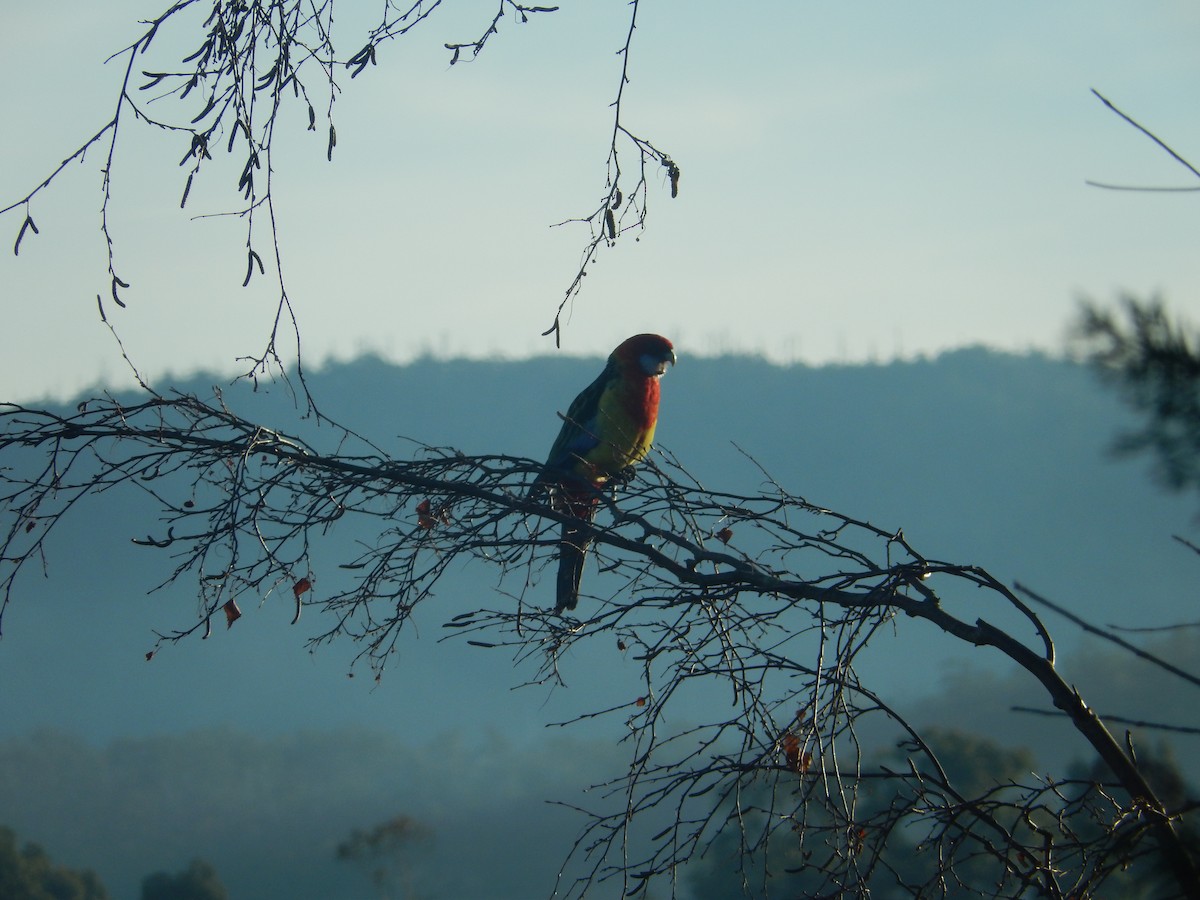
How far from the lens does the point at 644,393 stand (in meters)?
6.29

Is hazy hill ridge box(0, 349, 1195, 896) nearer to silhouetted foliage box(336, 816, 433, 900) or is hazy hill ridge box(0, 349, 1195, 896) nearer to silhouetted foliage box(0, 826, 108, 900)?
silhouetted foliage box(336, 816, 433, 900)

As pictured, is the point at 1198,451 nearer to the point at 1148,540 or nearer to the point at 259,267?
the point at 259,267

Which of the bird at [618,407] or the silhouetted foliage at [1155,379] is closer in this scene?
the silhouetted foliage at [1155,379]

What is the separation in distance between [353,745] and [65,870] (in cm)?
2738

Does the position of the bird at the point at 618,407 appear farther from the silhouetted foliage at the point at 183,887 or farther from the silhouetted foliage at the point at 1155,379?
the silhouetted foliage at the point at 183,887

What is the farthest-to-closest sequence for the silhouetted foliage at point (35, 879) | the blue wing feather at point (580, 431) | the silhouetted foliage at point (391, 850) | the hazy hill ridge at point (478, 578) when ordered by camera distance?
the hazy hill ridge at point (478, 578)
the silhouetted foliage at point (391, 850)
the silhouetted foliage at point (35, 879)
the blue wing feather at point (580, 431)

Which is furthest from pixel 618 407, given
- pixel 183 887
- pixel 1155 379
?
pixel 183 887

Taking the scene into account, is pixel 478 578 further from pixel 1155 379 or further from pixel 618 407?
pixel 1155 379

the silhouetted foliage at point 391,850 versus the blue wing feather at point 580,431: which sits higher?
the blue wing feather at point 580,431

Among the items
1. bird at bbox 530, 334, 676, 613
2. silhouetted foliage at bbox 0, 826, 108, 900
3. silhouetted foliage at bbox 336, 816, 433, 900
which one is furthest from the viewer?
silhouetted foliage at bbox 336, 816, 433, 900

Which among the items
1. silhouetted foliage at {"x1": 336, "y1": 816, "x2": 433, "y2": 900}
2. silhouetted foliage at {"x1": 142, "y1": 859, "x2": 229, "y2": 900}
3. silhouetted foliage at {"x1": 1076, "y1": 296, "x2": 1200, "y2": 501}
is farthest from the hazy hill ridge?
silhouetted foliage at {"x1": 1076, "y1": 296, "x2": 1200, "y2": 501}

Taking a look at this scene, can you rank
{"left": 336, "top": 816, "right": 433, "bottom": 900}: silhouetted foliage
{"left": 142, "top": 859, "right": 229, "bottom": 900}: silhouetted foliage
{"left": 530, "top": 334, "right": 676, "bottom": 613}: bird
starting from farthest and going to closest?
{"left": 336, "top": 816, "right": 433, "bottom": 900}: silhouetted foliage
{"left": 142, "top": 859, "right": 229, "bottom": 900}: silhouetted foliage
{"left": 530, "top": 334, "right": 676, "bottom": 613}: bird

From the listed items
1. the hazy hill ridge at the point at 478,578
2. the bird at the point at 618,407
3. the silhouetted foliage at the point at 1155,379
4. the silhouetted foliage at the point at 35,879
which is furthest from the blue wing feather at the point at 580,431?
the hazy hill ridge at the point at 478,578

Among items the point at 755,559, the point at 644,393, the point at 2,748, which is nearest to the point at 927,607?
the point at 755,559
